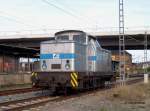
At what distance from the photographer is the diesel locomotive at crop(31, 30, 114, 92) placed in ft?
65.5

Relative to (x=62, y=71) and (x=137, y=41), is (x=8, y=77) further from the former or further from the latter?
(x=137, y=41)

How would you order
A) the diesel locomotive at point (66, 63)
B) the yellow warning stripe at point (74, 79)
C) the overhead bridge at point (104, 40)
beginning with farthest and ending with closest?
the overhead bridge at point (104, 40), the diesel locomotive at point (66, 63), the yellow warning stripe at point (74, 79)

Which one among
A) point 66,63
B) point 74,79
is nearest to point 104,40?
point 66,63

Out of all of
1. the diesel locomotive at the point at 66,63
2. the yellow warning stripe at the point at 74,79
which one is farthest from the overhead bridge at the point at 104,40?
the yellow warning stripe at the point at 74,79

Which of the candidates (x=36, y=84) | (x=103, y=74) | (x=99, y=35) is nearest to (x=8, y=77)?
(x=103, y=74)

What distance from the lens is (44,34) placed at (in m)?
59.0

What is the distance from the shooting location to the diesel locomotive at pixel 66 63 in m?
20.0

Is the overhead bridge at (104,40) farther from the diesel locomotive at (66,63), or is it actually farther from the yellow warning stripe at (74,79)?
the yellow warning stripe at (74,79)

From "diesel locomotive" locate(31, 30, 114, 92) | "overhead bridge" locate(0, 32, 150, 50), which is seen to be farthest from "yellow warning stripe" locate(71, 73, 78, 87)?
"overhead bridge" locate(0, 32, 150, 50)

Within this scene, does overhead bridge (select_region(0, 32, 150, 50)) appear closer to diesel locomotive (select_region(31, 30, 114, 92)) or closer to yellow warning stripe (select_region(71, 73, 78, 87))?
diesel locomotive (select_region(31, 30, 114, 92))

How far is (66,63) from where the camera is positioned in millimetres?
20453

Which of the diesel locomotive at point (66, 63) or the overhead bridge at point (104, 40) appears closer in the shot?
the diesel locomotive at point (66, 63)

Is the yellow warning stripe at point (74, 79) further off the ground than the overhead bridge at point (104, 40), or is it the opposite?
the overhead bridge at point (104, 40)

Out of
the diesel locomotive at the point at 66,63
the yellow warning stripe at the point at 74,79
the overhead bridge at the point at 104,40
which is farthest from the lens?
the overhead bridge at the point at 104,40
